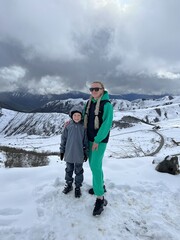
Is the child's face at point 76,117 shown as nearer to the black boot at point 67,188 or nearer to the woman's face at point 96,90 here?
the woman's face at point 96,90

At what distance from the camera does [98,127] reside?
6098 mm

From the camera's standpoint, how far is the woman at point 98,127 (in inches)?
232

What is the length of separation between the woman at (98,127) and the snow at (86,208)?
0.52m

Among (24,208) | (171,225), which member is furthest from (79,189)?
(171,225)

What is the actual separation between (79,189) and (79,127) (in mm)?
1898

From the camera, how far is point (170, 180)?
27.9ft

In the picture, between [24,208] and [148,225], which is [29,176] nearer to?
[24,208]

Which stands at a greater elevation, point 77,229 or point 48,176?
point 48,176

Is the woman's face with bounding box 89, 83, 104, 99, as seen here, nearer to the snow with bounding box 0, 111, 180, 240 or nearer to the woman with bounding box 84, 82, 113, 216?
the woman with bounding box 84, 82, 113, 216

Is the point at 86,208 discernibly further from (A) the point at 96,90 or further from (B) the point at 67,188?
(A) the point at 96,90

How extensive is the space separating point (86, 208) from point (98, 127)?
2279mm

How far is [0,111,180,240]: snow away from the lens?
524 cm

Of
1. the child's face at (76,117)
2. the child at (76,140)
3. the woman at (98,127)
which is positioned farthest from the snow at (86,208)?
the child's face at (76,117)

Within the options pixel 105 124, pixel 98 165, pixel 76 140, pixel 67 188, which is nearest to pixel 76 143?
pixel 76 140
